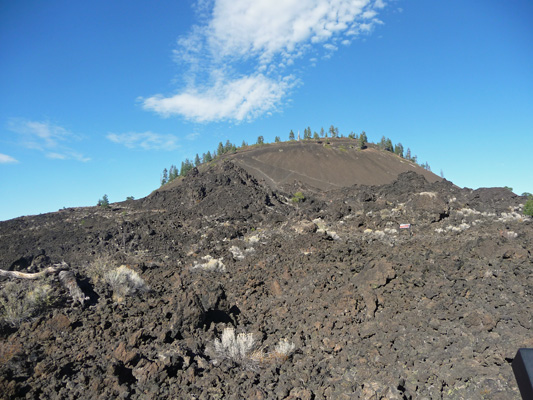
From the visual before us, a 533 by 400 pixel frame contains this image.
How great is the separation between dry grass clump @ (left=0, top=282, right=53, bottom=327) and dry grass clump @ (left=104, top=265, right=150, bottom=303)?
144 centimetres

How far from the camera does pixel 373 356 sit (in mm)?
5184

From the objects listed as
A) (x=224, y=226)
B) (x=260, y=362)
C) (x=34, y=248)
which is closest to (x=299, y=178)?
(x=224, y=226)

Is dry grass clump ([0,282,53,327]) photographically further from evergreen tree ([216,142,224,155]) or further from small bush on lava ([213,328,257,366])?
evergreen tree ([216,142,224,155])

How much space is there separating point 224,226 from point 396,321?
17768 mm

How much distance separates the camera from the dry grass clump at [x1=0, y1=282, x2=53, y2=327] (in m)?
7.21

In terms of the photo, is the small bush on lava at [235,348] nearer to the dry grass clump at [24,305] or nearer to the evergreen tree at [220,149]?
the dry grass clump at [24,305]

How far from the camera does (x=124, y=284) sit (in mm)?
9070

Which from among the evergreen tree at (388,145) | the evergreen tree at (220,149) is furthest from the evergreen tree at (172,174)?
the evergreen tree at (388,145)

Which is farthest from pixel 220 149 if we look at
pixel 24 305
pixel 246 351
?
pixel 246 351

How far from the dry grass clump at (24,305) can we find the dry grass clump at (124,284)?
144 centimetres

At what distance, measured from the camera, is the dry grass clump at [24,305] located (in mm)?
7207

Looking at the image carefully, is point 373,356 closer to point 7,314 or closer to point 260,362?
point 260,362

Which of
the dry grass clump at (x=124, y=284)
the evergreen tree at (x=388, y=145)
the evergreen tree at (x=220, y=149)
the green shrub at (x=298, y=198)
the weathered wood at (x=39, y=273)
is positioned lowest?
the dry grass clump at (x=124, y=284)

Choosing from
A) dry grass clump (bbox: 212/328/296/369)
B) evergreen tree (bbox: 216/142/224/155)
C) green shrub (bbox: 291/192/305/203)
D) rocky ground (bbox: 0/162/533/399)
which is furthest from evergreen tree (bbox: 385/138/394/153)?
dry grass clump (bbox: 212/328/296/369)
